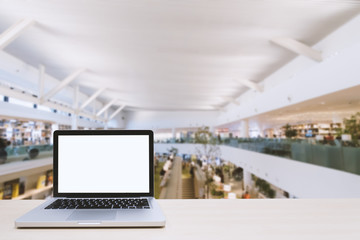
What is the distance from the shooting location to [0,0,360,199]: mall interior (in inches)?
220

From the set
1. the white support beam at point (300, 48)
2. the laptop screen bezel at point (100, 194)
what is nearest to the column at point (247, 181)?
the white support beam at point (300, 48)

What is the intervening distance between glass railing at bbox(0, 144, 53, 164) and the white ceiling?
12.5ft

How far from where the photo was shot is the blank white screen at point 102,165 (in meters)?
0.95

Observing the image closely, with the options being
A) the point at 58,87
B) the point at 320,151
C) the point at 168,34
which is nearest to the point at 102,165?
the point at 320,151

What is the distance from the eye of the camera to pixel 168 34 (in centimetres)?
709

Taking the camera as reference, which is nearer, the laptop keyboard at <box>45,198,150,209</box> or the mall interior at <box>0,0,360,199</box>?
the laptop keyboard at <box>45,198,150,209</box>

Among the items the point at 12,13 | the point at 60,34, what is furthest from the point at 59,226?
the point at 60,34

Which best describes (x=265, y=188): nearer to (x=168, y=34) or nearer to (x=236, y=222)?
(x=168, y=34)

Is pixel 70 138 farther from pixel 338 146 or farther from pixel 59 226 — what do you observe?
pixel 338 146

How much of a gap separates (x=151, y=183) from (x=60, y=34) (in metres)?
8.02

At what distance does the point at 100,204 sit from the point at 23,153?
9.78 metres

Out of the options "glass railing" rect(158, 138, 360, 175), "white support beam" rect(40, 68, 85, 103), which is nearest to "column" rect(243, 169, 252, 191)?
"glass railing" rect(158, 138, 360, 175)

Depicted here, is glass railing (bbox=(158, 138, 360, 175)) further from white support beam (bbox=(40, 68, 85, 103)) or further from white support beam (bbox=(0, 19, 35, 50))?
white support beam (bbox=(40, 68, 85, 103))

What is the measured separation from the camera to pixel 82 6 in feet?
18.4
